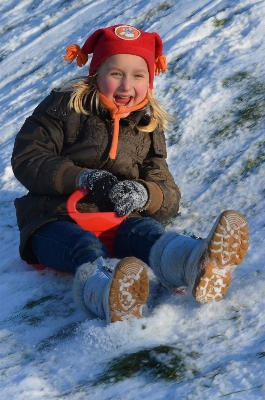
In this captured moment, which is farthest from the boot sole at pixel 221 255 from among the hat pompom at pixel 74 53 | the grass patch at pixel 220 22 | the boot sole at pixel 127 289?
the grass patch at pixel 220 22

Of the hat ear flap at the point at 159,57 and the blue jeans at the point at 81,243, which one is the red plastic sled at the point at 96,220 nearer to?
the blue jeans at the point at 81,243

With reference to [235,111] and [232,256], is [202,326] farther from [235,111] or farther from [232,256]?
[235,111]

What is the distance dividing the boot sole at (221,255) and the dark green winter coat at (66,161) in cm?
84

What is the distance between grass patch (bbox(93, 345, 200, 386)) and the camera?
2057 mm

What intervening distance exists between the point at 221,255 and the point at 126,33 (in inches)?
54.8

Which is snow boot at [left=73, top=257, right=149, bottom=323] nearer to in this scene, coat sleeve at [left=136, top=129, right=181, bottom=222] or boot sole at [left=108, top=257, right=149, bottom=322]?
boot sole at [left=108, top=257, right=149, bottom=322]

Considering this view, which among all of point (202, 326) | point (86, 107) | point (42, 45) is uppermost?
point (86, 107)

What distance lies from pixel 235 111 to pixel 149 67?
0.99 metres

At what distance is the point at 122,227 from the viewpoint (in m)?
3.17

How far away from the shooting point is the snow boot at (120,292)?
7.54 feet

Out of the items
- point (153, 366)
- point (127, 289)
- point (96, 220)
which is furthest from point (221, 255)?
point (96, 220)

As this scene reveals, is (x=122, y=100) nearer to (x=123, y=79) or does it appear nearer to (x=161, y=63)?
(x=123, y=79)

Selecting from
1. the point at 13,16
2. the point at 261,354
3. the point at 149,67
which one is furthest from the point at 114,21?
the point at 261,354

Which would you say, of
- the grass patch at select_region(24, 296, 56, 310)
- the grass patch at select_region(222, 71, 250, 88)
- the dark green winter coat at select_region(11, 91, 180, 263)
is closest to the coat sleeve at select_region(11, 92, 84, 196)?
the dark green winter coat at select_region(11, 91, 180, 263)
